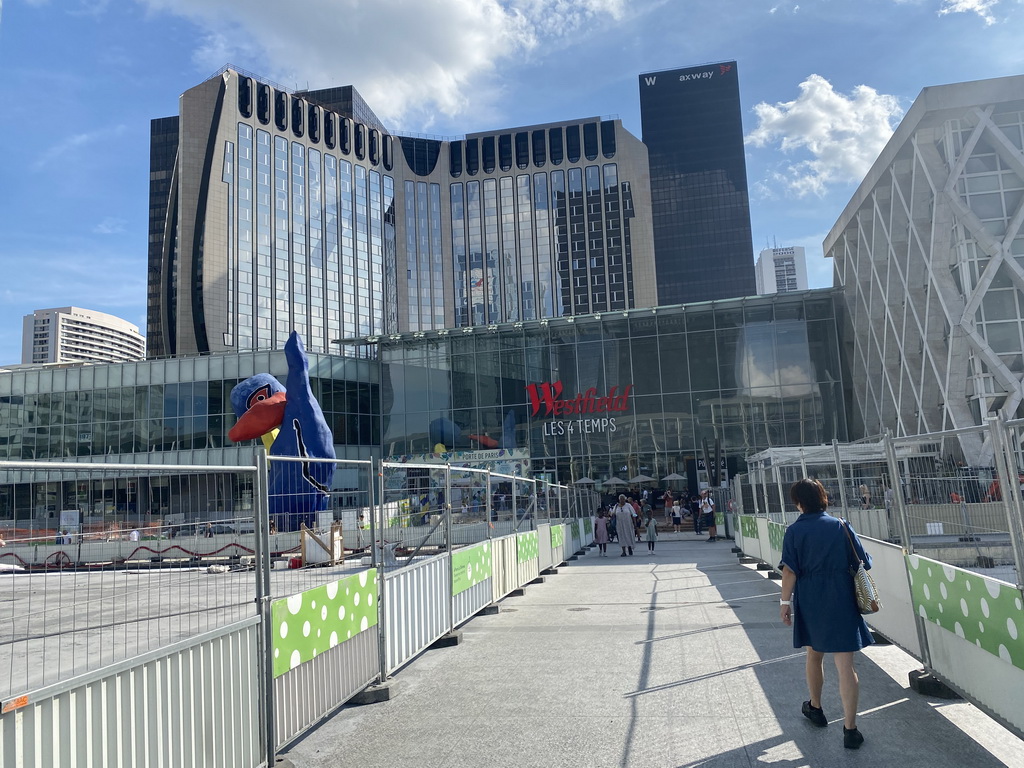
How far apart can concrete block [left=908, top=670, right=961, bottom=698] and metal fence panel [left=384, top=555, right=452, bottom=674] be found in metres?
4.58

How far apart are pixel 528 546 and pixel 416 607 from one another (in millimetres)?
6975

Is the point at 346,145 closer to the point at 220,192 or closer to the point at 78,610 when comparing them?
the point at 220,192

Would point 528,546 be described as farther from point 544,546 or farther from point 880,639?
point 880,639

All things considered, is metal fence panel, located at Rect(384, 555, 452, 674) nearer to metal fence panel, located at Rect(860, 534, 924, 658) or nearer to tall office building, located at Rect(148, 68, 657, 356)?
metal fence panel, located at Rect(860, 534, 924, 658)

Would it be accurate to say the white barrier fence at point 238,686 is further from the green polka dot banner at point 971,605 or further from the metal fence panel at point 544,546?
the metal fence panel at point 544,546

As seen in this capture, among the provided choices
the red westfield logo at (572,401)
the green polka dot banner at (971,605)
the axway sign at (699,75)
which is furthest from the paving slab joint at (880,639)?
the axway sign at (699,75)

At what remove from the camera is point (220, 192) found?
82.1 m

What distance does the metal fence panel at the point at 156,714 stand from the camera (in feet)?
11.2

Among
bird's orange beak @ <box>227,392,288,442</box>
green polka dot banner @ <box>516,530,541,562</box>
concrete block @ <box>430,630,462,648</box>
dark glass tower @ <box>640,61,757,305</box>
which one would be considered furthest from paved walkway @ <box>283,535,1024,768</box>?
dark glass tower @ <box>640,61,757,305</box>

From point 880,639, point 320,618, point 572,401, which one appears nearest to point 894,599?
point 880,639

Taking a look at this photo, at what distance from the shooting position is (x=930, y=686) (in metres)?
6.36

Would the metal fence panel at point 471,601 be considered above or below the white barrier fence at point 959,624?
below

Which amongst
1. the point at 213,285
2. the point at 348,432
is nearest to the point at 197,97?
the point at 213,285

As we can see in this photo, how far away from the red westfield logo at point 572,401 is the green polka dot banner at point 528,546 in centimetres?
2777
